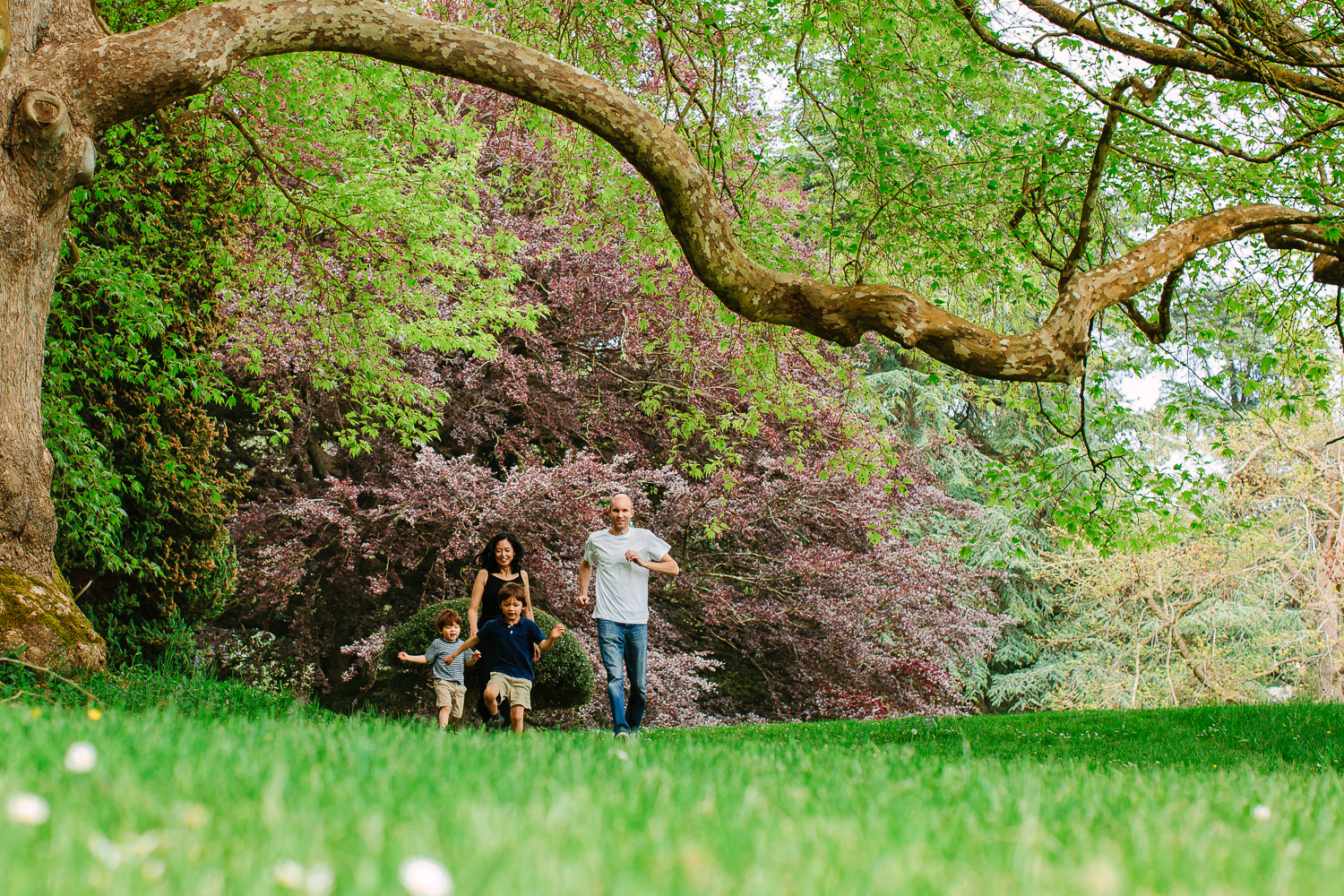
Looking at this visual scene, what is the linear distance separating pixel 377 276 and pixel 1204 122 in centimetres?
904

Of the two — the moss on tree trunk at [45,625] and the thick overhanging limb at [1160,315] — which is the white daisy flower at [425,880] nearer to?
the moss on tree trunk at [45,625]

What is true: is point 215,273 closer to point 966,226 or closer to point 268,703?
point 268,703

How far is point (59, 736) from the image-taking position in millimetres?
3205

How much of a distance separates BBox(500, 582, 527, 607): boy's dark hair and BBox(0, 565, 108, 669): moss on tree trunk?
9.34ft

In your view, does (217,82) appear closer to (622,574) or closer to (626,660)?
(622,574)

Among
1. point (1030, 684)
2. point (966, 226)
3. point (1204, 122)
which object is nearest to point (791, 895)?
point (966, 226)

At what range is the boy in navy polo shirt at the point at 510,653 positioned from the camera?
7.78 metres

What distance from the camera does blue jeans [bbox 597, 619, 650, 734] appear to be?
314 inches

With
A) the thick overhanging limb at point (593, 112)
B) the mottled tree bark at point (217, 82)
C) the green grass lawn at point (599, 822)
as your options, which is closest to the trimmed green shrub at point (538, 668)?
the mottled tree bark at point (217, 82)

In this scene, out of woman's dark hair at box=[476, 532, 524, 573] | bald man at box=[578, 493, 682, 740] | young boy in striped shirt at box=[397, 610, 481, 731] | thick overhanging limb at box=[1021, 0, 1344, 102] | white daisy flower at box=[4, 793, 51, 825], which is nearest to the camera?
white daisy flower at box=[4, 793, 51, 825]

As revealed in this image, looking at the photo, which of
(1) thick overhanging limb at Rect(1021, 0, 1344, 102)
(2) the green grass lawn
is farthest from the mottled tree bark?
(2) the green grass lawn

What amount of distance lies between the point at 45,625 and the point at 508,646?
3241mm

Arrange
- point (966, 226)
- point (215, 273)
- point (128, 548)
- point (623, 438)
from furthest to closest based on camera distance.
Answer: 1. point (623, 438)
2. point (215, 273)
3. point (128, 548)
4. point (966, 226)

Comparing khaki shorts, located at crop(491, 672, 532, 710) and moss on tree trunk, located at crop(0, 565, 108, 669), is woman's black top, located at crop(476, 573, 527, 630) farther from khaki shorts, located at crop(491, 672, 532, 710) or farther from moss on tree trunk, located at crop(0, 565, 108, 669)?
moss on tree trunk, located at crop(0, 565, 108, 669)
